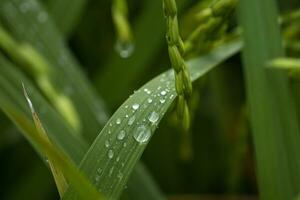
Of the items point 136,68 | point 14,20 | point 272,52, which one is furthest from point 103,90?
point 272,52

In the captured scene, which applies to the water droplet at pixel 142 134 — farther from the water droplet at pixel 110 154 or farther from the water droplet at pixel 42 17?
the water droplet at pixel 42 17

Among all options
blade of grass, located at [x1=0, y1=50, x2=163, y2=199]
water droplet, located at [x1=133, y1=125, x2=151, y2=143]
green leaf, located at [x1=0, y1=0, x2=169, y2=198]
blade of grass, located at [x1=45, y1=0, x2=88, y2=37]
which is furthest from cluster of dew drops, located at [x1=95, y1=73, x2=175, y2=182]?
blade of grass, located at [x1=45, y1=0, x2=88, y2=37]

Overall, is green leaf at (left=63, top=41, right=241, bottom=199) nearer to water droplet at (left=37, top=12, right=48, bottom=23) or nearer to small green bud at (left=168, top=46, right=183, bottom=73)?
small green bud at (left=168, top=46, right=183, bottom=73)

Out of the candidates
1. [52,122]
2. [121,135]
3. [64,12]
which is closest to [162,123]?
[64,12]

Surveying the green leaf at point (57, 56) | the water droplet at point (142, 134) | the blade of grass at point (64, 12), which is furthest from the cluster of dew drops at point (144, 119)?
the blade of grass at point (64, 12)

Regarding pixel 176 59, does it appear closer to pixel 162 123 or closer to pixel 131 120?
pixel 131 120

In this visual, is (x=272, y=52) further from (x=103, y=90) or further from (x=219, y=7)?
(x=103, y=90)
